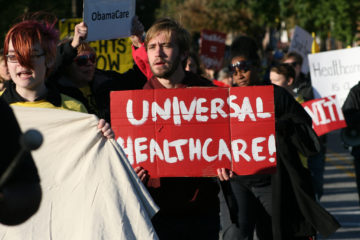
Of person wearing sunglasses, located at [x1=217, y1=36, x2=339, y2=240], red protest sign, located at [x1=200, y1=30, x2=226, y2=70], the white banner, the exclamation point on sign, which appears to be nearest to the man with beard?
the exclamation point on sign

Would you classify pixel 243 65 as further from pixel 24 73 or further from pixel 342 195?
pixel 342 195

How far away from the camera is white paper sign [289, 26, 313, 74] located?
43.4 feet

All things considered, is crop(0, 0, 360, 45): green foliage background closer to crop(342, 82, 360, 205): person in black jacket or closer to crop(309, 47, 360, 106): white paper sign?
crop(309, 47, 360, 106): white paper sign

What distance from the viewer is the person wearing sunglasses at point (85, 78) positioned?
17.4ft

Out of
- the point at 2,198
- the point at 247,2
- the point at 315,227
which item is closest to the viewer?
A: the point at 2,198

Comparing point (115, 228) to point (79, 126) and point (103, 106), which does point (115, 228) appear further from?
point (103, 106)

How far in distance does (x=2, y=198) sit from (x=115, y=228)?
183 centimetres

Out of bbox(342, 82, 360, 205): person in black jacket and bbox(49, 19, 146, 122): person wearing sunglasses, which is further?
bbox(342, 82, 360, 205): person in black jacket

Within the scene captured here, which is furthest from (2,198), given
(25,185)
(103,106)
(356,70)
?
(356,70)

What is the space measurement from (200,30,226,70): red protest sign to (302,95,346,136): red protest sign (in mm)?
7422

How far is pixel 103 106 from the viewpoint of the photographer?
18.1 feet

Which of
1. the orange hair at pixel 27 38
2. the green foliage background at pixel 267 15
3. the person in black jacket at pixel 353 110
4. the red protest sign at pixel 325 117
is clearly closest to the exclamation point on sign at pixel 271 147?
the orange hair at pixel 27 38

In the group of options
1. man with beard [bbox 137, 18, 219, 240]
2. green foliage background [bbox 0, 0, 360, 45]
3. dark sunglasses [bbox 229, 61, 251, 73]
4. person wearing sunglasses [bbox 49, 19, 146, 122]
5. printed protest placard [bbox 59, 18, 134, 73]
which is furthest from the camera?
green foliage background [bbox 0, 0, 360, 45]

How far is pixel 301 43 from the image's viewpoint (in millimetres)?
13469
